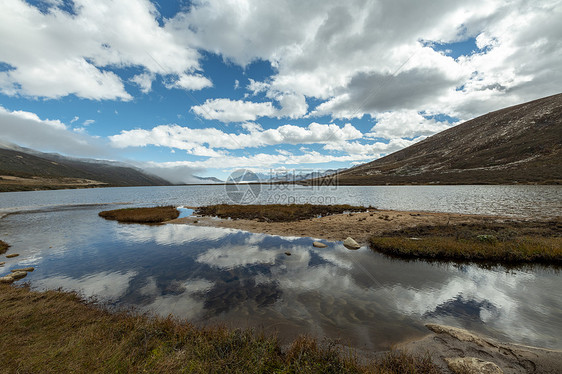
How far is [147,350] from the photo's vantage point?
21.2ft

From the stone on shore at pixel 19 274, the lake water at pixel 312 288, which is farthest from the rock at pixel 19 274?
the lake water at pixel 312 288

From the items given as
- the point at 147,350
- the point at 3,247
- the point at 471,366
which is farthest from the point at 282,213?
the point at 3,247

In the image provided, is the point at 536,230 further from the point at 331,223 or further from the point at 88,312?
Result: the point at 88,312

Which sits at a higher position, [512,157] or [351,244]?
[512,157]

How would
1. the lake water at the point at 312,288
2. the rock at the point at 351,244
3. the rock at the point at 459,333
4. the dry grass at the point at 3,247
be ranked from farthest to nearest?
the dry grass at the point at 3,247 → the rock at the point at 351,244 → the lake water at the point at 312,288 → the rock at the point at 459,333

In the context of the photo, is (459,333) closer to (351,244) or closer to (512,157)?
(351,244)

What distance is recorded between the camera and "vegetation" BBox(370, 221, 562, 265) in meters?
15.0

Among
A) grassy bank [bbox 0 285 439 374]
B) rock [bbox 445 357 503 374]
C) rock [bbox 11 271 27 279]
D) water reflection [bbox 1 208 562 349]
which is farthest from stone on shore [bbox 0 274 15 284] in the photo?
rock [bbox 445 357 503 374]

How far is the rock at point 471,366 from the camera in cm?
615

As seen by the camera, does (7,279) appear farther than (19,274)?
No

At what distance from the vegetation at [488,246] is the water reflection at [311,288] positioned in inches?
62.4

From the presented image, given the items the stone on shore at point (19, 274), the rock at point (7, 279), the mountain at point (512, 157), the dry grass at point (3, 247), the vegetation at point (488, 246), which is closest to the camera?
the rock at point (7, 279)

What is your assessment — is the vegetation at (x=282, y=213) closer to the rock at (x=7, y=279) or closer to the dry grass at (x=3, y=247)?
the dry grass at (x=3, y=247)

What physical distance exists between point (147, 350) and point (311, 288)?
8.78 metres
